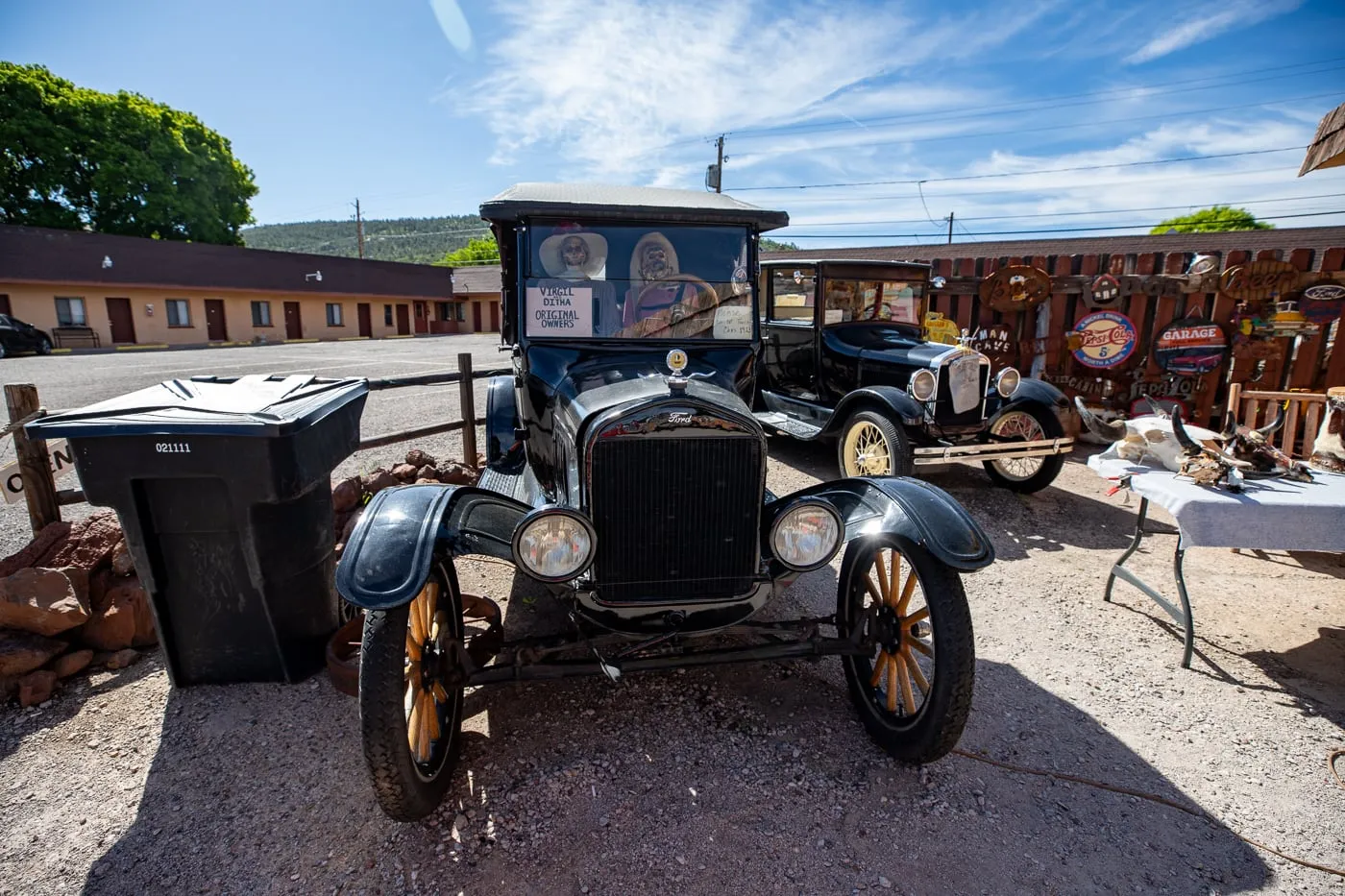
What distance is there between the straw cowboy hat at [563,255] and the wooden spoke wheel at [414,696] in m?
1.74

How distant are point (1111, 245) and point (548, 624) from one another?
27767 millimetres

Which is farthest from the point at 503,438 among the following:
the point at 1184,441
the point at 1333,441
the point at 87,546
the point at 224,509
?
the point at 1333,441

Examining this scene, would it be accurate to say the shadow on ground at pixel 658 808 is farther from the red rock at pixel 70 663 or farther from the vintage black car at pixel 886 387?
the vintage black car at pixel 886 387

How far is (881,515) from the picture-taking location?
8.81 ft

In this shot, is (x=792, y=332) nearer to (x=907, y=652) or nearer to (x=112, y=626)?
(x=907, y=652)

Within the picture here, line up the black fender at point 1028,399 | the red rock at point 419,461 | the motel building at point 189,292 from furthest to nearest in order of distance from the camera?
the motel building at point 189,292 → the black fender at point 1028,399 → the red rock at point 419,461

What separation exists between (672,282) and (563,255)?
1.97 feet

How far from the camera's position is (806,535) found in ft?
8.42

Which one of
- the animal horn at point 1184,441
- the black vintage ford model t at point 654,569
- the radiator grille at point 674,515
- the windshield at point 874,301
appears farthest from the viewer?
the windshield at point 874,301

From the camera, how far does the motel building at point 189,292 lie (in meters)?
22.8

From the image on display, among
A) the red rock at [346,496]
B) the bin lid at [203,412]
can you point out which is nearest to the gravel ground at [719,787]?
the bin lid at [203,412]

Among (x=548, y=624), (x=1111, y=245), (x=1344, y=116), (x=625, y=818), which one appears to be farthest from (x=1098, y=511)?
(x=1111, y=245)

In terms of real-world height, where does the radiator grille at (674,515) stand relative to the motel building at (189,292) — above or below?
below

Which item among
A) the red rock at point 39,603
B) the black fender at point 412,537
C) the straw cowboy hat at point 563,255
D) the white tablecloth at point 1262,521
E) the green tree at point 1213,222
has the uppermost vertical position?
the green tree at point 1213,222
